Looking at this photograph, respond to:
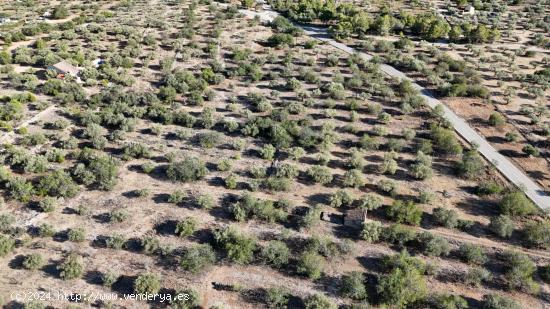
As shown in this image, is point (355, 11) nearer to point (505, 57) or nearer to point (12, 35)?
point (505, 57)

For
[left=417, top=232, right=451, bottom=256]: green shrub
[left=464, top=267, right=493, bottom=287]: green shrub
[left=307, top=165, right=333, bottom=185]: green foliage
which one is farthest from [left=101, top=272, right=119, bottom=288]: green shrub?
[left=464, top=267, right=493, bottom=287]: green shrub

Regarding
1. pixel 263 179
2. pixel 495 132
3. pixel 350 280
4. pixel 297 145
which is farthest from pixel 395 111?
pixel 350 280

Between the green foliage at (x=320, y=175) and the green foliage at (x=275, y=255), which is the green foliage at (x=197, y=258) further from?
the green foliage at (x=320, y=175)

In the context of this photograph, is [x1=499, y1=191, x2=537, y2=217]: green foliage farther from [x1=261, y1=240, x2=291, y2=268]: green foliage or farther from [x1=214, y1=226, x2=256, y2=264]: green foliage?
[x1=214, y1=226, x2=256, y2=264]: green foliage

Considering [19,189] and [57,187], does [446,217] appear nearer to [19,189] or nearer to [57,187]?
[57,187]

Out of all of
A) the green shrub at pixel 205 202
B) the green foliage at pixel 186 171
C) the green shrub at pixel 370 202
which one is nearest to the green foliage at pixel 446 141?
the green shrub at pixel 370 202
